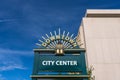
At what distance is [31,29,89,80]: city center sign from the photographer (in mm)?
17953

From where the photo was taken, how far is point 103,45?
26234mm

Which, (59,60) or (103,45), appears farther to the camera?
(103,45)

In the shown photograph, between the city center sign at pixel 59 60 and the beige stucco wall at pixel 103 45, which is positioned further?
the beige stucco wall at pixel 103 45

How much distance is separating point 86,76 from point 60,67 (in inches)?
111

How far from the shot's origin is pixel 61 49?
1950 cm

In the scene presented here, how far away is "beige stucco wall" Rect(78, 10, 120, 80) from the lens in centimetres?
2461

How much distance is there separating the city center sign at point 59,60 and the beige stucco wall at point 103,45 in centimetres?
606

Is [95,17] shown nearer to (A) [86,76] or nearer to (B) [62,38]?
(B) [62,38]

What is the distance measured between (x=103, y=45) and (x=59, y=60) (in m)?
9.88

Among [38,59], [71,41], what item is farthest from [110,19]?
[38,59]

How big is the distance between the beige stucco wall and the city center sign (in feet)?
19.9

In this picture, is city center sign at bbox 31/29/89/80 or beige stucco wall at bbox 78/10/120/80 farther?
beige stucco wall at bbox 78/10/120/80

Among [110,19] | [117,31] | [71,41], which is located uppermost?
[110,19]

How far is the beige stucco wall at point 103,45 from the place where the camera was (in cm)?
2461
